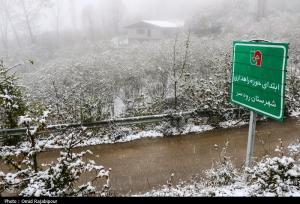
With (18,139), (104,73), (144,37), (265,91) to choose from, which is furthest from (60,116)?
(144,37)

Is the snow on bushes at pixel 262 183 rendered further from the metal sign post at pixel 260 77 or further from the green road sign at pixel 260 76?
the green road sign at pixel 260 76

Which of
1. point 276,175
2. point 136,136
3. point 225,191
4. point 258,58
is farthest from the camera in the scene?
point 136,136

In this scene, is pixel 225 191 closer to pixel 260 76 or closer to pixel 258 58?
pixel 260 76

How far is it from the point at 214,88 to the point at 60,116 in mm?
6199

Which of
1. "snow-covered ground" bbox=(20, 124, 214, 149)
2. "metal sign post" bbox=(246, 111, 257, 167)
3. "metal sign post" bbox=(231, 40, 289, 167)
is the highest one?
"metal sign post" bbox=(231, 40, 289, 167)

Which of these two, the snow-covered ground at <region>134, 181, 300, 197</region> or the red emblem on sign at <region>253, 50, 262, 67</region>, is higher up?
the red emblem on sign at <region>253, 50, 262, 67</region>

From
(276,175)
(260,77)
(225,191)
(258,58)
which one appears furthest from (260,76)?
(225,191)

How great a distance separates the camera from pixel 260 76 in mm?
5824

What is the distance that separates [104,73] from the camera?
20.5 m

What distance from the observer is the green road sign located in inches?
216

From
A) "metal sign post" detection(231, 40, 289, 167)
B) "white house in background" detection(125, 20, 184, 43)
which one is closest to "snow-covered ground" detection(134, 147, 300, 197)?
"metal sign post" detection(231, 40, 289, 167)

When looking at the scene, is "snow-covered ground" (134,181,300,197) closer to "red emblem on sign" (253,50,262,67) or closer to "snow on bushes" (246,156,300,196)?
"snow on bushes" (246,156,300,196)

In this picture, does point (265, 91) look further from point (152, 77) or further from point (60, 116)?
point (152, 77)

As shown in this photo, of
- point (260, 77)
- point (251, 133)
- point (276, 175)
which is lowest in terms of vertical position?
point (276, 175)
